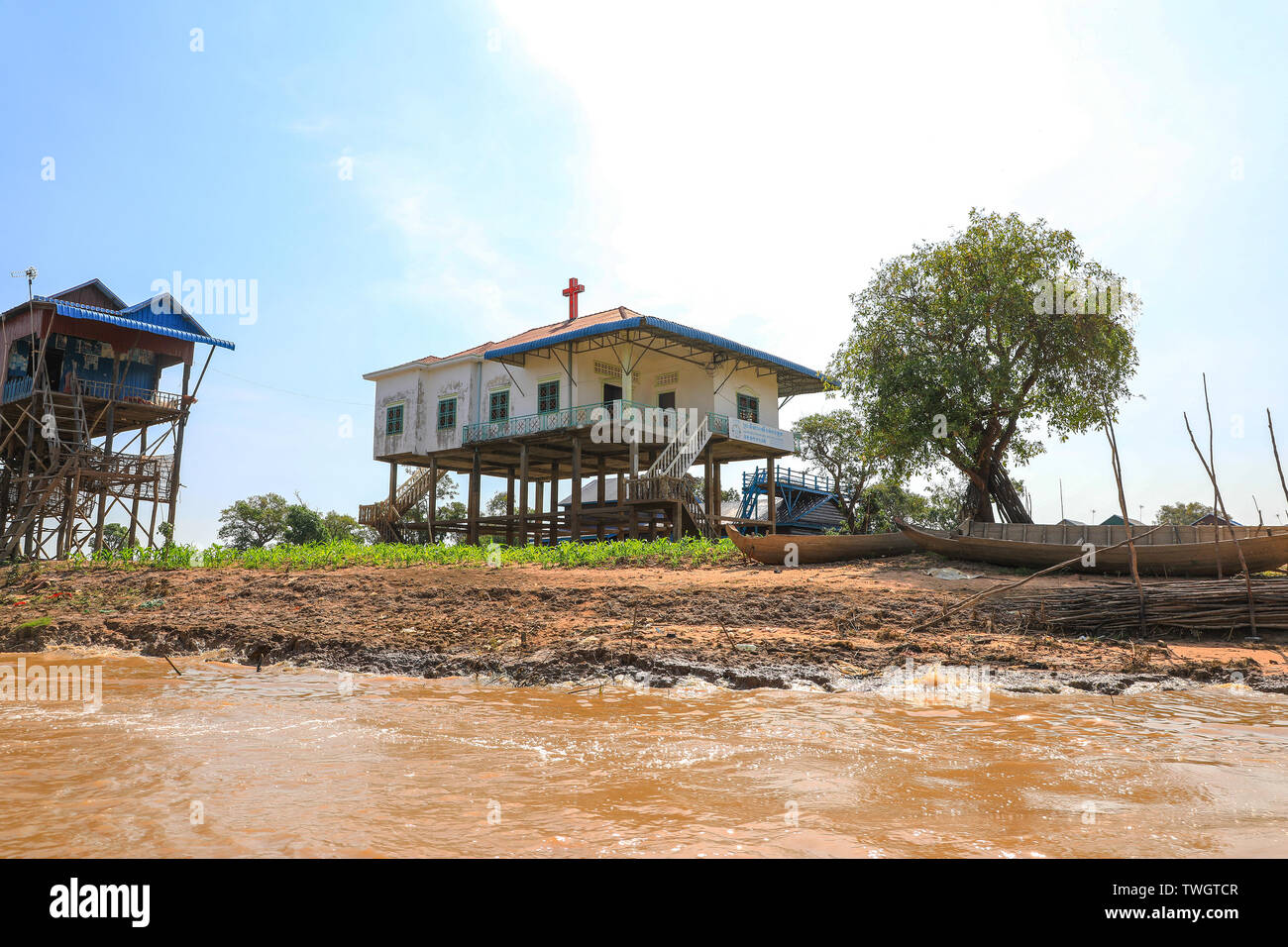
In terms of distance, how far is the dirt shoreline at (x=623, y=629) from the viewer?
23.3ft

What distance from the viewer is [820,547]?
538 inches

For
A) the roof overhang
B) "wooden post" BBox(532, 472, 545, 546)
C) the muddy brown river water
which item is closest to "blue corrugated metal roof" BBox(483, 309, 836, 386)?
the roof overhang

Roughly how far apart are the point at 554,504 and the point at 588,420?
4.29 metres

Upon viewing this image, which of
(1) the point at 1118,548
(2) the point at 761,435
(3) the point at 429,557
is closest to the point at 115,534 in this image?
(3) the point at 429,557

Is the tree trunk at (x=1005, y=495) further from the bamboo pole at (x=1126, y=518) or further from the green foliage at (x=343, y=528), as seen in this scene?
the green foliage at (x=343, y=528)

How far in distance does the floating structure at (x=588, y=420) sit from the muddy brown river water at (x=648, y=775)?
13.8 meters

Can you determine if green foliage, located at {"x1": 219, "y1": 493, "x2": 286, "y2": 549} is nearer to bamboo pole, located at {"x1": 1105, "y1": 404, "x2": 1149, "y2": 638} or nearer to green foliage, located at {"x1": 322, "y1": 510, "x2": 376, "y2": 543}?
green foliage, located at {"x1": 322, "y1": 510, "x2": 376, "y2": 543}

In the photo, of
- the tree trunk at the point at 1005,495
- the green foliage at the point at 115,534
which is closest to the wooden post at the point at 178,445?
the green foliage at the point at 115,534

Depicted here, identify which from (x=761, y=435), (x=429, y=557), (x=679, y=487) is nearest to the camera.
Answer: (x=429, y=557)

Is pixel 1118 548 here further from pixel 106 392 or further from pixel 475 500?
pixel 106 392

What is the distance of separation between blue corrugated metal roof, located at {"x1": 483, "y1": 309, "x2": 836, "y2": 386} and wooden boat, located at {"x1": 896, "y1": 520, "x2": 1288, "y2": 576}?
7.30m

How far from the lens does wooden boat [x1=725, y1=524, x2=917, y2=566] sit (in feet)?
44.0
